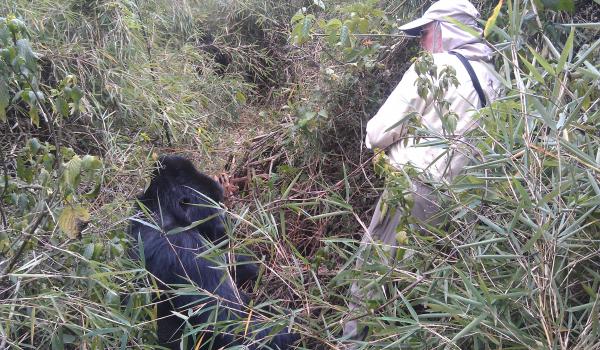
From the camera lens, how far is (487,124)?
229 cm

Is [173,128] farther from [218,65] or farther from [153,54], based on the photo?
[218,65]

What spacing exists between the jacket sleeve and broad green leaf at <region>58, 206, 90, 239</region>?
1.35 m

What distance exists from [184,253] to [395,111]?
3.42ft

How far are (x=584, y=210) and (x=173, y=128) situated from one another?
8.51 feet

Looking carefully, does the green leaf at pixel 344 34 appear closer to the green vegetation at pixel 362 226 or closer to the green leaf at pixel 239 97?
the green vegetation at pixel 362 226

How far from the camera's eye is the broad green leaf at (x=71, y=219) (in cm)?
207

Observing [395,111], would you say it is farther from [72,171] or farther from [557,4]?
[72,171]

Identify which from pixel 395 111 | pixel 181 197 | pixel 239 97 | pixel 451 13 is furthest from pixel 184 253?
pixel 239 97

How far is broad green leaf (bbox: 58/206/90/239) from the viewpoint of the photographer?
6.81 feet

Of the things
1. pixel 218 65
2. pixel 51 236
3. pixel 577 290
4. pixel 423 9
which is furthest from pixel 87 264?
pixel 218 65

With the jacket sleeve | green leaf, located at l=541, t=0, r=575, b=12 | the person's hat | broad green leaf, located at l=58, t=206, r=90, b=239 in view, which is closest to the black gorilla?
broad green leaf, located at l=58, t=206, r=90, b=239

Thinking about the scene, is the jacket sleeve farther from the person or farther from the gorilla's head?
the gorilla's head

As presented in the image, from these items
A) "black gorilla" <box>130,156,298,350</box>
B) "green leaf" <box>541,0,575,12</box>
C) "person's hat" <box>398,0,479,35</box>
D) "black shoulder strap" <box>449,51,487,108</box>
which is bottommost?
"black gorilla" <box>130,156,298,350</box>

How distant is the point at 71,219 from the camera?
6.83 feet
